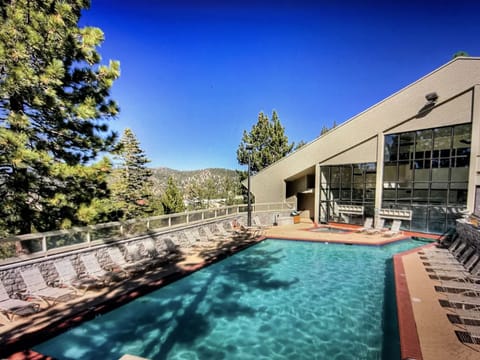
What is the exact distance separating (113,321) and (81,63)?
23.5 ft

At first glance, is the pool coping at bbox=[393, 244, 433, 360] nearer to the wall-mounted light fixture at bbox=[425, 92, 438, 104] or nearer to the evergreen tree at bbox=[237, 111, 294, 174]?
the wall-mounted light fixture at bbox=[425, 92, 438, 104]

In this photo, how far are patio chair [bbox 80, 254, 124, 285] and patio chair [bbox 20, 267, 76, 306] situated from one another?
0.87m

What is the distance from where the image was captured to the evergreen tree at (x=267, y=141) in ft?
90.5

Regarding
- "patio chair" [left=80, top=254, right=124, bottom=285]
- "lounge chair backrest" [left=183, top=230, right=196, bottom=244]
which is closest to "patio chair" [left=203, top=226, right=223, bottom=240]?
"lounge chair backrest" [left=183, top=230, right=196, bottom=244]

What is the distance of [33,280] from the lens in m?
5.38

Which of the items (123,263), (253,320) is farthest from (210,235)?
(253,320)

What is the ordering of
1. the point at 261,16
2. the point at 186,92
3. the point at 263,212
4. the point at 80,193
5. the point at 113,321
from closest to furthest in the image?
the point at 113,321 → the point at 80,193 → the point at 261,16 → the point at 263,212 → the point at 186,92

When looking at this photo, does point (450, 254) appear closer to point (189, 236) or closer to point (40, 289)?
point (189, 236)

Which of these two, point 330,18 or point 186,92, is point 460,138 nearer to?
point 330,18

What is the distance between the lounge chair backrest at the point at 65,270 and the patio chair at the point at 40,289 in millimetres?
355

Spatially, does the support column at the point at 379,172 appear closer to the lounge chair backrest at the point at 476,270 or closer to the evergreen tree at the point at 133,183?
the lounge chair backrest at the point at 476,270

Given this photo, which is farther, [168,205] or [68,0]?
[168,205]

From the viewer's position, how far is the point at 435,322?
14.8 feet

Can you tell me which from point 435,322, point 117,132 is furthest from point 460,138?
point 117,132
